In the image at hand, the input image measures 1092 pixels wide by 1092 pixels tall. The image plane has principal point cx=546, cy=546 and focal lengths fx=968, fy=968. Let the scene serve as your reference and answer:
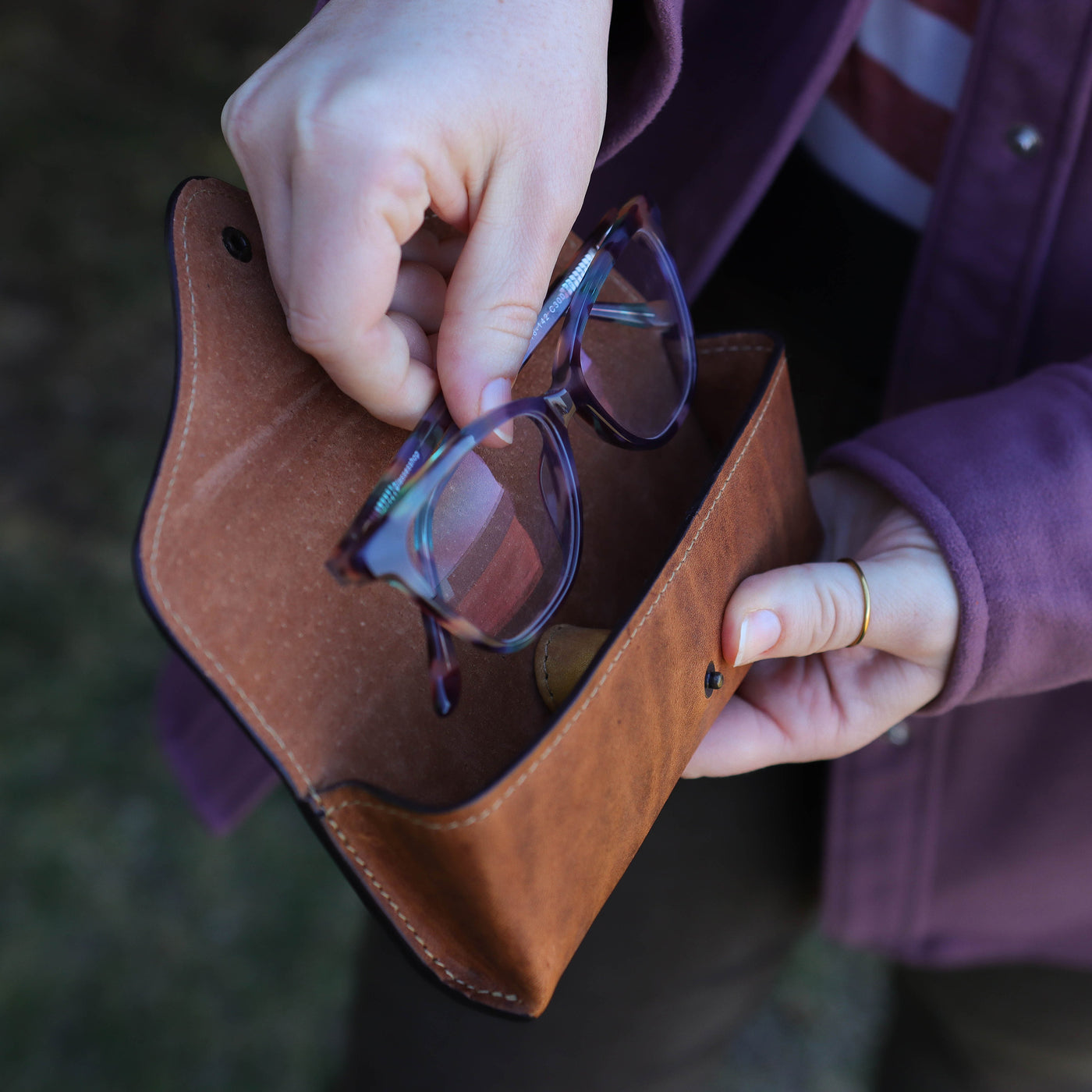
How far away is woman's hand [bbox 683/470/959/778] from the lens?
818mm

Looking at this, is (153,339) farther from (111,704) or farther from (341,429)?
(341,429)

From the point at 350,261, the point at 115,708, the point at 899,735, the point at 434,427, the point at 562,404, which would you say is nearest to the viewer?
the point at 350,261

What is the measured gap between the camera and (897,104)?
98 cm

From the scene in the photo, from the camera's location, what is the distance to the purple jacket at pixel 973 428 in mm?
828

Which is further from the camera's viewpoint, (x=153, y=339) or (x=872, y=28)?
(x=153, y=339)

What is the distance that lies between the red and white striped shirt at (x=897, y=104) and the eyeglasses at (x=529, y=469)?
0.92ft

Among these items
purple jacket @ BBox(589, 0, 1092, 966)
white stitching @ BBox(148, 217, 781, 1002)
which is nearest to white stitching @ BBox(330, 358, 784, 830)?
white stitching @ BBox(148, 217, 781, 1002)

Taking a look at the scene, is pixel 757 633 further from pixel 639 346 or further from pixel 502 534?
pixel 639 346

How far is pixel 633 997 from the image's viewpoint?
128 centimetres

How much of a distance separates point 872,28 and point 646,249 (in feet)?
1.10

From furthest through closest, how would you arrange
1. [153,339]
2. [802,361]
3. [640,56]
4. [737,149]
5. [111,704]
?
1. [153,339]
2. [111,704]
3. [802,361]
4. [737,149]
5. [640,56]

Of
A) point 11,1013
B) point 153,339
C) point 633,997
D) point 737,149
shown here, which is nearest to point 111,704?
point 11,1013

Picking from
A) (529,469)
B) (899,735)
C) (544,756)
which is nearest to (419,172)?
(529,469)

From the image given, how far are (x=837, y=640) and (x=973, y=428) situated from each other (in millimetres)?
225
